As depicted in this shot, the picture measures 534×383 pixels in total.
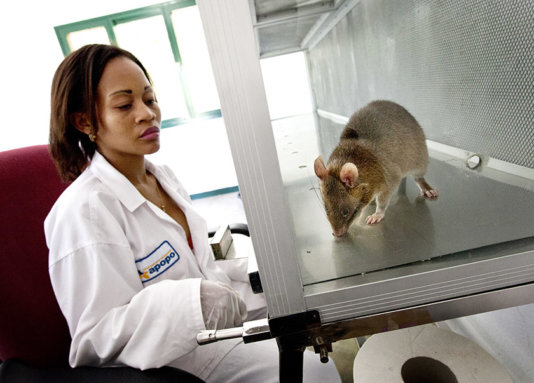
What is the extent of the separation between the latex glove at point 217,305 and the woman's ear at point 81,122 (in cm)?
77

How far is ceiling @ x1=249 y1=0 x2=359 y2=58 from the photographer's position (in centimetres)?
57

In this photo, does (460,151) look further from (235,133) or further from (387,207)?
(235,133)

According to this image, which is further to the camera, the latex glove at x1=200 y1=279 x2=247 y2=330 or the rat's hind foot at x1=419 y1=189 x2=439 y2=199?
the rat's hind foot at x1=419 y1=189 x2=439 y2=199

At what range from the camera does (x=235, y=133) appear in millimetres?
452

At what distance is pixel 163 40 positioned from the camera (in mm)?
4723

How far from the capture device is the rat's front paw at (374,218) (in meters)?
0.86

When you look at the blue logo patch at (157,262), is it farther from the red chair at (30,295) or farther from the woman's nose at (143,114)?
the woman's nose at (143,114)

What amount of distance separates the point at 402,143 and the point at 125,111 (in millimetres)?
951

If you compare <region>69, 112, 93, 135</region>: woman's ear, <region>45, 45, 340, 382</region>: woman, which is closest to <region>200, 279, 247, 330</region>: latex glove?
<region>45, 45, 340, 382</region>: woman

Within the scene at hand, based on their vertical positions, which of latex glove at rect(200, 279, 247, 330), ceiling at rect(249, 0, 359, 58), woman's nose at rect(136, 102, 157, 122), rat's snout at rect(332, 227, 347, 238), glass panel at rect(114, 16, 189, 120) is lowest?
latex glove at rect(200, 279, 247, 330)

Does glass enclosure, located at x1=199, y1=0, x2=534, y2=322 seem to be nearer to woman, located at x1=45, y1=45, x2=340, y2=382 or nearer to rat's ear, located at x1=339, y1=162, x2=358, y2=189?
rat's ear, located at x1=339, y1=162, x2=358, y2=189

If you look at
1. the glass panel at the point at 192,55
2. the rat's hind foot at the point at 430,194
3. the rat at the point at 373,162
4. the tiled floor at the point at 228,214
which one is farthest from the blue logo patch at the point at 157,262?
the glass panel at the point at 192,55

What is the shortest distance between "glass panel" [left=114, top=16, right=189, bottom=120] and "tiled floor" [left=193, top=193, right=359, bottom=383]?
182 cm

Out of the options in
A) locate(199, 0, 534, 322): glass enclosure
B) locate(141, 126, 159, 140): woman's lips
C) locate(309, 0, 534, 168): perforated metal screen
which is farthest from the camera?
locate(141, 126, 159, 140): woman's lips
